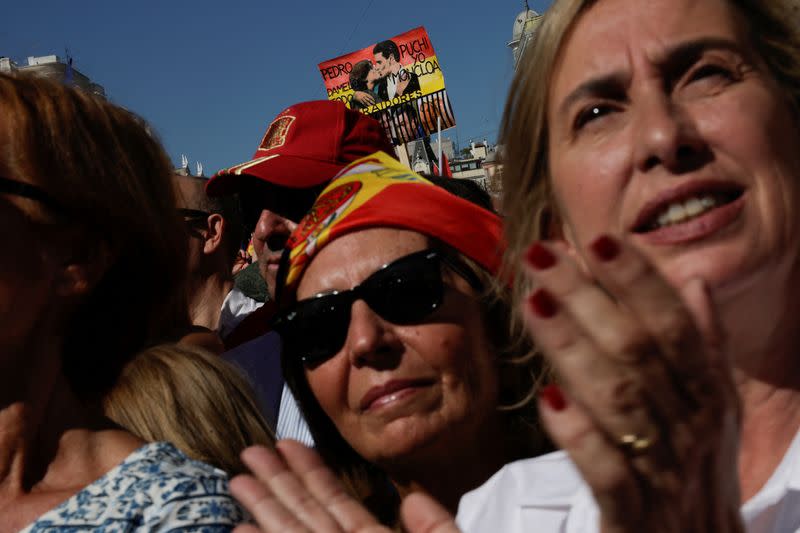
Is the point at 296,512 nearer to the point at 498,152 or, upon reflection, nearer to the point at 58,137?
the point at 58,137

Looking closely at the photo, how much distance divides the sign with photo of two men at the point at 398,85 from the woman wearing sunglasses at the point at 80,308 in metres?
8.72

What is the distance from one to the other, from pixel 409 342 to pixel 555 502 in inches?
29.1

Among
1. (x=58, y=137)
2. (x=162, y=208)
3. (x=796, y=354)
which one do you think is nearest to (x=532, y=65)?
(x=796, y=354)

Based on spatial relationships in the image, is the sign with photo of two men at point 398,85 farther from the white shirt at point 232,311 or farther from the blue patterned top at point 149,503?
the blue patterned top at point 149,503

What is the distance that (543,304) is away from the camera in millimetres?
732

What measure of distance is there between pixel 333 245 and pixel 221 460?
28.7 inches

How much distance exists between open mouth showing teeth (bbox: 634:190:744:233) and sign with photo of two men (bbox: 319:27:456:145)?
9.31 metres

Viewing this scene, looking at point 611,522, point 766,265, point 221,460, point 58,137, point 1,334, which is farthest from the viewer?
point 221,460

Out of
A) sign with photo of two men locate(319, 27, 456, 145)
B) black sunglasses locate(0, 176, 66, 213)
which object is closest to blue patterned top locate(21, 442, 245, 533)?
black sunglasses locate(0, 176, 66, 213)

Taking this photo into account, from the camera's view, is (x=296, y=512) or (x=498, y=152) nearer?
(x=296, y=512)

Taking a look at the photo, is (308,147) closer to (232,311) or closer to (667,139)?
(232,311)

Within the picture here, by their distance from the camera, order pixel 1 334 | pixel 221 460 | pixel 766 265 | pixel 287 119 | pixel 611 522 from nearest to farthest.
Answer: pixel 611 522
pixel 766 265
pixel 1 334
pixel 221 460
pixel 287 119

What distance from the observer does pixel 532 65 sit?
6.06 ft

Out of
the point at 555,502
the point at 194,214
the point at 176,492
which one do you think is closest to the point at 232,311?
the point at 194,214
